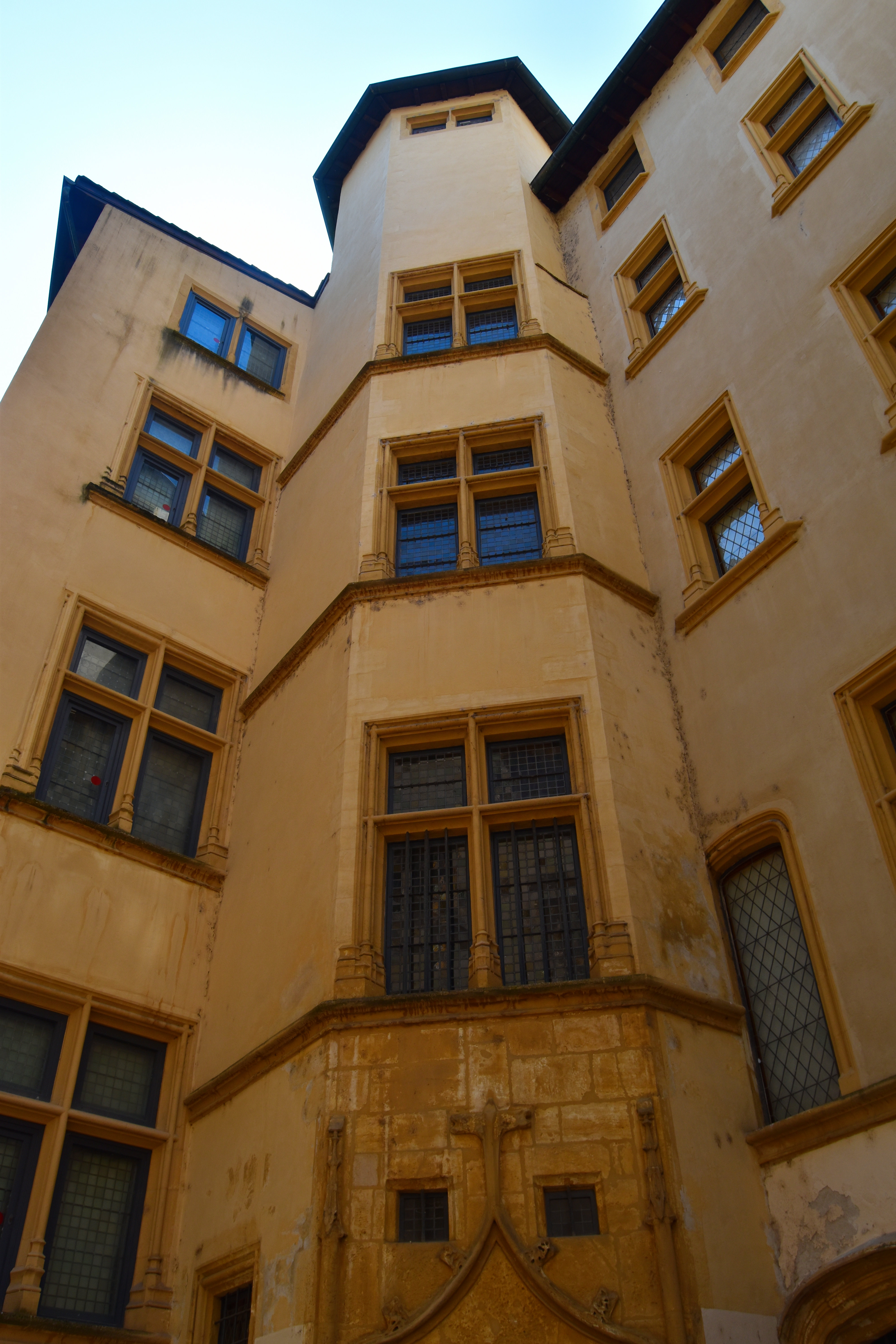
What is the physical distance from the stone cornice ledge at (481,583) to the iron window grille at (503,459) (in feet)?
7.06

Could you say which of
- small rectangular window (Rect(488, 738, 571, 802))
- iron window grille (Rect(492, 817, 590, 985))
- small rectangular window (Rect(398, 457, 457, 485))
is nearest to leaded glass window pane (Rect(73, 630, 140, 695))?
small rectangular window (Rect(398, 457, 457, 485))

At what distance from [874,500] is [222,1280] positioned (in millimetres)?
8055

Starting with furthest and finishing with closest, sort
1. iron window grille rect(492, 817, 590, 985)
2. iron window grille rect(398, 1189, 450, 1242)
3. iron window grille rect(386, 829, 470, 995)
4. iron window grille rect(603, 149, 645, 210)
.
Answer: iron window grille rect(603, 149, 645, 210), iron window grille rect(386, 829, 470, 995), iron window grille rect(492, 817, 590, 985), iron window grille rect(398, 1189, 450, 1242)

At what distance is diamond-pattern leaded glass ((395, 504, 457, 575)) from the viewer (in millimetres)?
11914

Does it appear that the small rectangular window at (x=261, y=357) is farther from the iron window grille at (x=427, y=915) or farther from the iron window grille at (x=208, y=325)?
the iron window grille at (x=427, y=915)

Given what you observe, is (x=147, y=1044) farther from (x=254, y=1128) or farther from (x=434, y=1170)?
(x=434, y=1170)

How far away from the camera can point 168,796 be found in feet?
36.7

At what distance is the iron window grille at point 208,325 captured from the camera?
52.8 feet

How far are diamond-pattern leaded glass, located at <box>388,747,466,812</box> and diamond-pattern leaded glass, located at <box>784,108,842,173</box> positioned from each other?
800cm

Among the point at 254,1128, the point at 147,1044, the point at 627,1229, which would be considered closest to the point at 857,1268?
the point at 627,1229

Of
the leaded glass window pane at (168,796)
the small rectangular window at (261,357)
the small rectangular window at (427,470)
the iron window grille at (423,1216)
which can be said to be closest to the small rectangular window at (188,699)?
the leaded glass window pane at (168,796)

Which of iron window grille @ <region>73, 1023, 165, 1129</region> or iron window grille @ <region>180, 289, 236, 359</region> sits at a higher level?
iron window grille @ <region>180, 289, 236, 359</region>

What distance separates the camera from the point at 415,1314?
6.50 m

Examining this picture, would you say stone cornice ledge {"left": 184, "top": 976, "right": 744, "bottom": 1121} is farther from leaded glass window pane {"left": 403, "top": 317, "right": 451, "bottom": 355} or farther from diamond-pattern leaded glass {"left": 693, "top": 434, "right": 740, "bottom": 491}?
leaded glass window pane {"left": 403, "top": 317, "right": 451, "bottom": 355}
